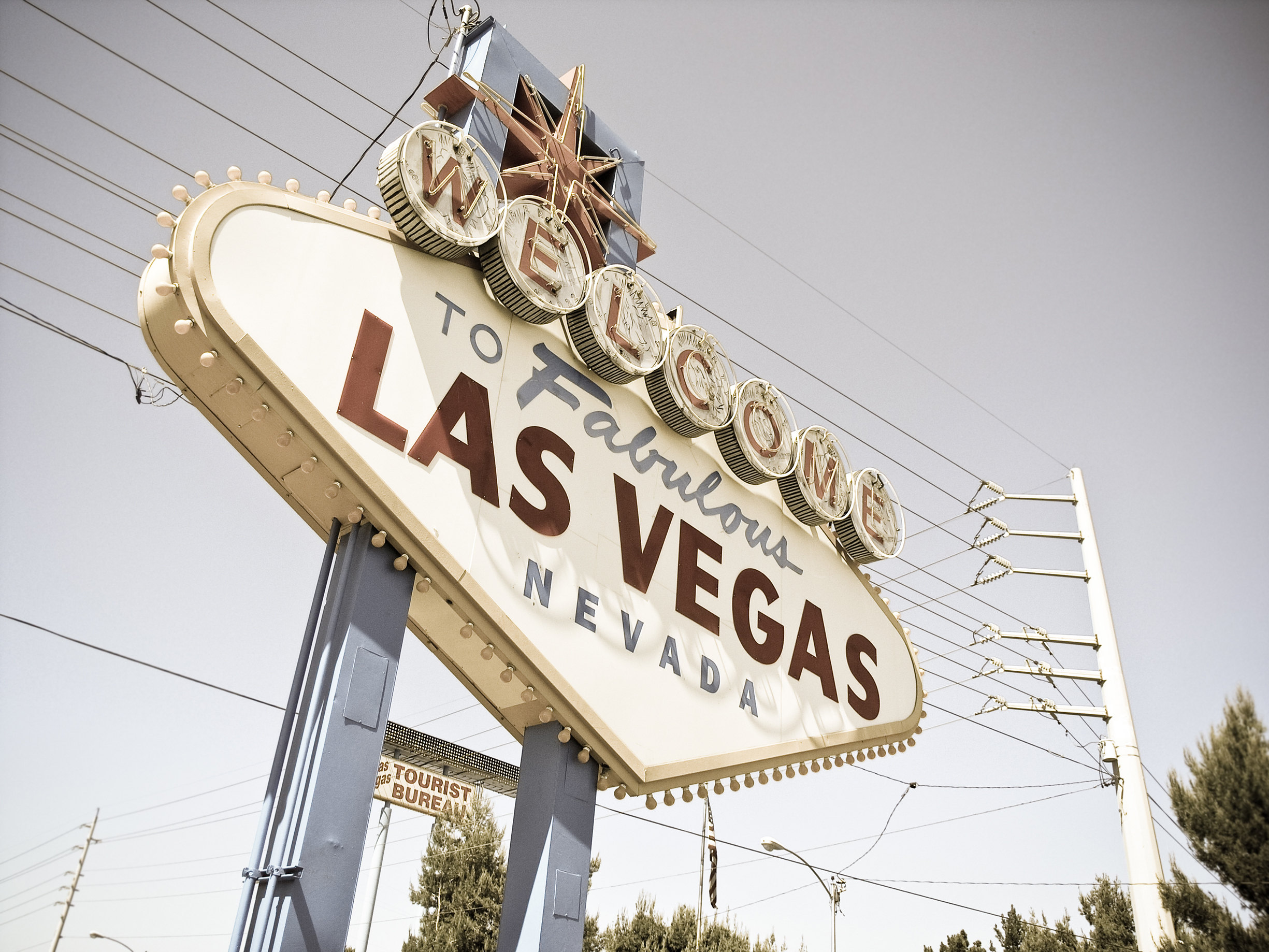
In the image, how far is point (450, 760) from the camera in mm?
21703

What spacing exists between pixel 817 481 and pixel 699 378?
216cm

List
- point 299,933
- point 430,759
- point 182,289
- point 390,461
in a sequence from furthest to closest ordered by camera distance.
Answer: point 430,759 < point 390,461 < point 182,289 < point 299,933

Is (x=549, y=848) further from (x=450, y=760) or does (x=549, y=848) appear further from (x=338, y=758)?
(x=450, y=760)

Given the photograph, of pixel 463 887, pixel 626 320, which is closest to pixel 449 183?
pixel 626 320

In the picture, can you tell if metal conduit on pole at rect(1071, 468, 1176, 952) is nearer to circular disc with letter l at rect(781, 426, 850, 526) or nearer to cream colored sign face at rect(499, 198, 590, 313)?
circular disc with letter l at rect(781, 426, 850, 526)

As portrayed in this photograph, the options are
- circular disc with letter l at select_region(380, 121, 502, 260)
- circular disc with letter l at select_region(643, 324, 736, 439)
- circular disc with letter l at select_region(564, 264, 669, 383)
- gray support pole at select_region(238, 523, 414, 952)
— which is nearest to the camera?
gray support pole at select_region(238, 523, 414, 952)

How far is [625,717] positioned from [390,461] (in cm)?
308

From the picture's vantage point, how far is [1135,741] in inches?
Answer: 674

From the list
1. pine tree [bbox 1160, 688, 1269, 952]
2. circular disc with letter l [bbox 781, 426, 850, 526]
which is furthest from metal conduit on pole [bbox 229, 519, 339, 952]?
pine tree [bbox 1160, 688, 1269, 952]

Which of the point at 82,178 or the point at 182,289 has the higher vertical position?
the point at 82,178

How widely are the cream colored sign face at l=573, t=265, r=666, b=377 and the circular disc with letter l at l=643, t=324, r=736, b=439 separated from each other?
21cm

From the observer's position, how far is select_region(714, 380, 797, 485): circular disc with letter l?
1088cm

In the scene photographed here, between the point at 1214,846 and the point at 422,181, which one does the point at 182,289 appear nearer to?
the point at 422,181

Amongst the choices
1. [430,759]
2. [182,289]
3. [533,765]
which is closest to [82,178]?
[182,289]
